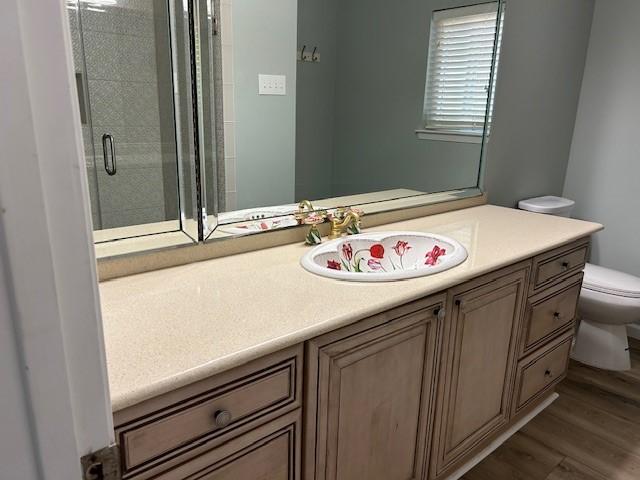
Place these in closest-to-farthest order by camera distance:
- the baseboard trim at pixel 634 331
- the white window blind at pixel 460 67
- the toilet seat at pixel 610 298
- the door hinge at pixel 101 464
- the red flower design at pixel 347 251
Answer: the door hinge at pixel 101 464 → the red flower design at pixel 347 251 → the white window blind at pixel 460 67 → the toilet seat at pixel 610 298 → the baseboard trim at pixel 634 331

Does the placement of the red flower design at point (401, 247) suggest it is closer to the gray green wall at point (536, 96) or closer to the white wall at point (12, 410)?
the gray green wall at point (536, 96)

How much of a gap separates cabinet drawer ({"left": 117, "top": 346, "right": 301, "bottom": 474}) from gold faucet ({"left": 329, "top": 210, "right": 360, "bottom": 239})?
2.35ft

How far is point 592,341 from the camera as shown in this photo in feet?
8.36

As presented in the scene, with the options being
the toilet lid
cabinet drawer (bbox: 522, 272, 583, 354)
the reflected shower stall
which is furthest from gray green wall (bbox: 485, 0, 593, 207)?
the reflected shower stall

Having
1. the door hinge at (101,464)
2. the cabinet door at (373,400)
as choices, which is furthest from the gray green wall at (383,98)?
the door hinge at (101,464)

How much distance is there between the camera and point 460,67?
2184mm

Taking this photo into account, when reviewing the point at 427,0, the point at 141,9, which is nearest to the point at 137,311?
the point at 141,9

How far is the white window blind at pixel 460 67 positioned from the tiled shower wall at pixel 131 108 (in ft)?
3.95

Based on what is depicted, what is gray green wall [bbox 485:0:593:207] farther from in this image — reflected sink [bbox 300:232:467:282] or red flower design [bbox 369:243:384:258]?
red flower design [bbox 369:243:384:258]

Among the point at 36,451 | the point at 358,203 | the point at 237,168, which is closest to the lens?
the point at 36,451

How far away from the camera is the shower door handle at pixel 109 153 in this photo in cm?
125

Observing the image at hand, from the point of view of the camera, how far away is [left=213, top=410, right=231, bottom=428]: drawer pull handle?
0.90 m

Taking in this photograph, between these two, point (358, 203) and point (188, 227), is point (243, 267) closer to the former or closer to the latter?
point (188, 227)

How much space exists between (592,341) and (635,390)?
0.30 metres
